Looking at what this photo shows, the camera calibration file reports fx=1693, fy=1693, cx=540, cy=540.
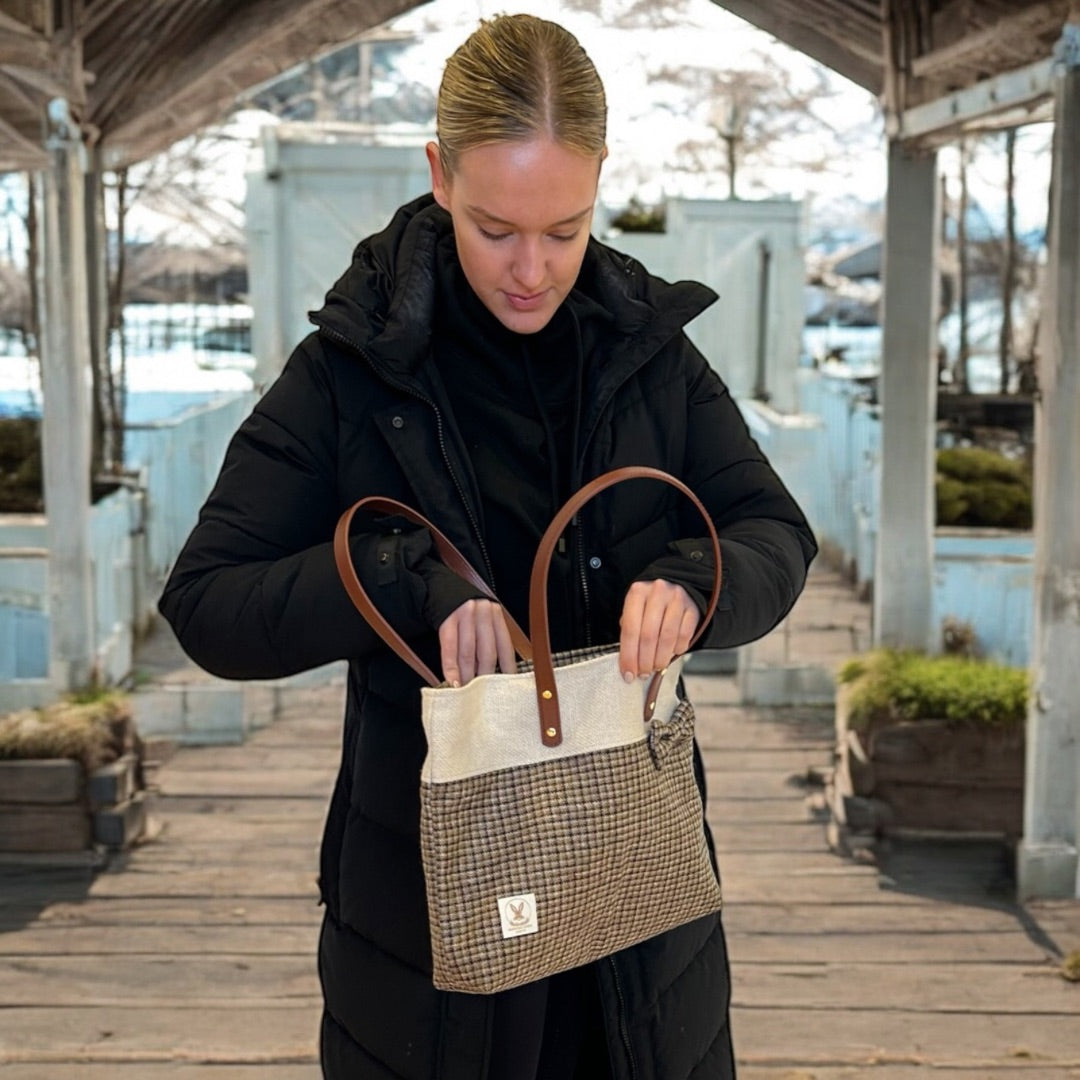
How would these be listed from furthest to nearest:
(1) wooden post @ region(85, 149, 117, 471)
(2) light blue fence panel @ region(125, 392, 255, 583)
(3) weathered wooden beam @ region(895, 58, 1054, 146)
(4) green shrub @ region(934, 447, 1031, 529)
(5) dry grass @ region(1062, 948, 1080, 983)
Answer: (2) light blue fence panel @ region(125, 392, 255, 583)
(4) green shrub @ region(934, 447, 1031, 529)
(1) wooden post @ region(85, 149, 117, 471)
(3) weathered wooden beam @ region(895, 58, 1054, 146)
(5) dry grass @ region(1062, 948, 1080, 983)

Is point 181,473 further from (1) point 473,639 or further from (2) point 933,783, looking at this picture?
(1) point 473,639

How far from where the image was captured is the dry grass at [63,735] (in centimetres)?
424

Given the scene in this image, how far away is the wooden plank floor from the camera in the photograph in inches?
124

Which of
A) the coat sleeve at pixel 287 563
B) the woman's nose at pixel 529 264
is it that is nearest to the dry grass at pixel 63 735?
the coat sleeve at pixel 287 563

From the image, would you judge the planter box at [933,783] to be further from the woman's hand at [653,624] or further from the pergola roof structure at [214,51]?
the woman's hand at [653,624]

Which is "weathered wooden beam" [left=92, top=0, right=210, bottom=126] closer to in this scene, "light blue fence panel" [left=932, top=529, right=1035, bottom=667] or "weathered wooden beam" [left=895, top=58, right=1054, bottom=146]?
"weathered wooden beam" [left=895, top=58, right=1054, bottom=146]

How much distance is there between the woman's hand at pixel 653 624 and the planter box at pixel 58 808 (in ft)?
10.5

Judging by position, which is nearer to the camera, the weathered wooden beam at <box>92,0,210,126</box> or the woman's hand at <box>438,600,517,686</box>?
the woman's hand at <box>438,600,517,686</box>

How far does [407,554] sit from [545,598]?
115 millimetres

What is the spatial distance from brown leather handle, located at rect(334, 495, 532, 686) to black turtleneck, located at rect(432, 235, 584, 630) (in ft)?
0.26

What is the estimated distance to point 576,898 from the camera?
53.1 inches

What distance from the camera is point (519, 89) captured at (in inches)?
51.1

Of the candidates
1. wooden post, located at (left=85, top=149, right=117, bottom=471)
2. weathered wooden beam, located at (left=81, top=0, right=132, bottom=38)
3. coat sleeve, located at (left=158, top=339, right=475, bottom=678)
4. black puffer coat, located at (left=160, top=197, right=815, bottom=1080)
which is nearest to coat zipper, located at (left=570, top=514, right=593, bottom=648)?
black puffer coat, located at (left=160, top=197, right=815, bottom=1080)

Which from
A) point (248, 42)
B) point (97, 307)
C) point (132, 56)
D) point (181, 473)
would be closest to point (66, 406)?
point (132, 56)
